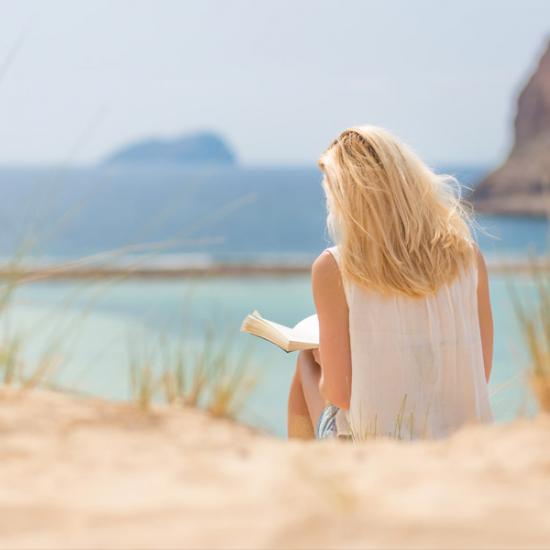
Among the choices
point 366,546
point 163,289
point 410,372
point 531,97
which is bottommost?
point 366,546

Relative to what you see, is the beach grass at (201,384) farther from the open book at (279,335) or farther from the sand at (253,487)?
the open book at (279,335)

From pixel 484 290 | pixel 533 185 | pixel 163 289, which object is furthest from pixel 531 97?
pixel 484 290

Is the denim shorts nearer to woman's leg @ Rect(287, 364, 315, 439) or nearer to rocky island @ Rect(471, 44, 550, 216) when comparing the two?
woman's leg @ Rect(287, 364, 315, 439)

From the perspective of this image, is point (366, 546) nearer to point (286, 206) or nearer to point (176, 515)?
point (176, 515)

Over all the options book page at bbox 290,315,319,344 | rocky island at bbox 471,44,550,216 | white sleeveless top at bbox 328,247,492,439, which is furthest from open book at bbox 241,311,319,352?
rocky island at bbox 471,44,550,216

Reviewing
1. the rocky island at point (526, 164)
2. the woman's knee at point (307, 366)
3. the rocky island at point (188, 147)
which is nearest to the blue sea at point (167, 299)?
the woman's knee at point (307, 366)

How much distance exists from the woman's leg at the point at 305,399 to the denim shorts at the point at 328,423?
68 millimetres

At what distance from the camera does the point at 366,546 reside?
95cm

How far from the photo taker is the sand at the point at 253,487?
0.99 metres

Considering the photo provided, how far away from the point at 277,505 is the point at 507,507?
0.27 m

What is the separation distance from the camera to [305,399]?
2.34 meters

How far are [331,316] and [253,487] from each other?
81 centimetres

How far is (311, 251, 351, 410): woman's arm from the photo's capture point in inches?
73.5

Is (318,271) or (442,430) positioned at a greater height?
(318,271)
